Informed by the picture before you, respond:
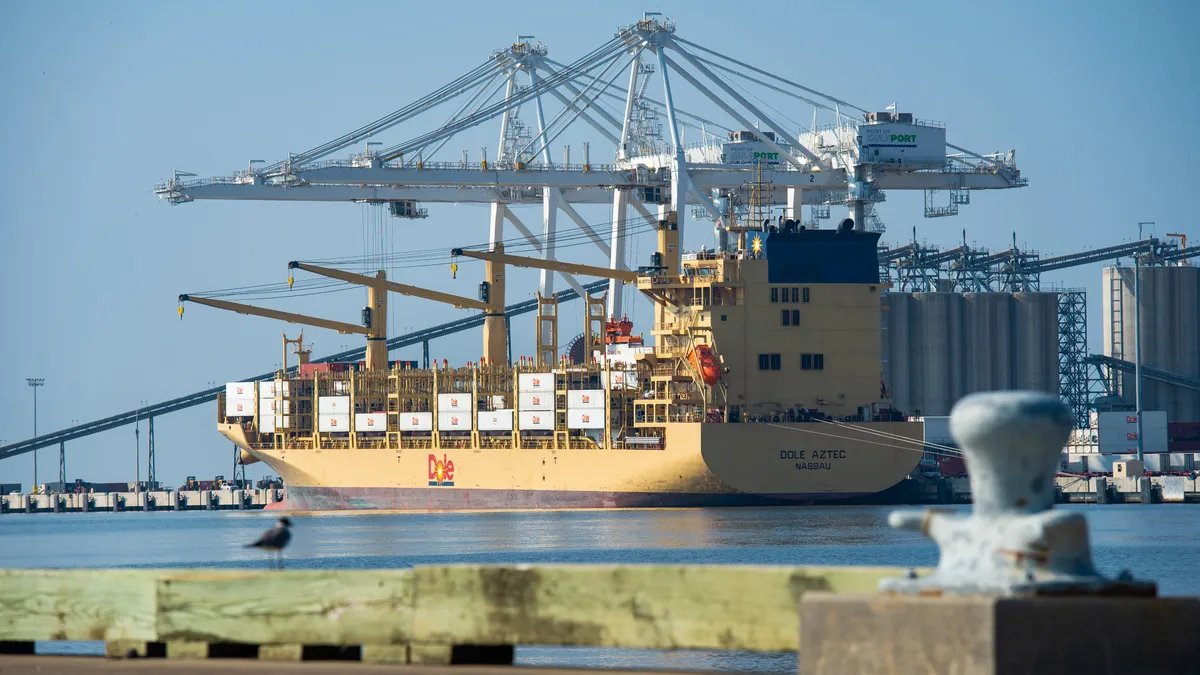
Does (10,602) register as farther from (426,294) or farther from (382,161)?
(426,294)

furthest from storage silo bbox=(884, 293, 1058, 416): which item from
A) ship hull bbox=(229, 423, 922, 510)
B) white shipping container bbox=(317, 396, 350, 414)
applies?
ship hull bbox=(229, 423, 922, 510)

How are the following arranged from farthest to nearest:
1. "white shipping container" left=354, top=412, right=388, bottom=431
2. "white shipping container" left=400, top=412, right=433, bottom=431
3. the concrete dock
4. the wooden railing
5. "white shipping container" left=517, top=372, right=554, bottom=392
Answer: the concrete dock → "white shipping container" left=354, top=412, right=388, bottom=431 → "white shipping container" left=400, top=412, right=433, bottom=431 → "white shipping container" left=517, top=372, right=554, bottom=392 → the wooden railing

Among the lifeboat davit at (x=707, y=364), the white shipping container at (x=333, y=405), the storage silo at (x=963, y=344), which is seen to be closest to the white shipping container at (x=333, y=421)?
the white shipping container at (x=333, y=405)

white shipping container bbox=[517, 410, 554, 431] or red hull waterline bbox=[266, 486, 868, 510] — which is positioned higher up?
white shipping container bbox=[517, 410, 554, 431]

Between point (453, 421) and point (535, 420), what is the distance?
5.63m

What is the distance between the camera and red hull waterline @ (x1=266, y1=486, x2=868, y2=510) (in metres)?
A: 65.2

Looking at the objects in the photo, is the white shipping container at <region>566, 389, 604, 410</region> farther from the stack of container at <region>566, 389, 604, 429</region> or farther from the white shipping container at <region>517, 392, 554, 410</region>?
the white shipping container at <region>517, 392, 554, 410</region>

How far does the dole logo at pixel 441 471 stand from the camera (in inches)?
3029

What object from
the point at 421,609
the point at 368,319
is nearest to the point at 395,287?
the point at 368,319

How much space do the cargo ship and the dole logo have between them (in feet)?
0.40

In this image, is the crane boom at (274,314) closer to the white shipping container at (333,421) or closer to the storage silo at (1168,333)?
the white shipping container at (333,421)

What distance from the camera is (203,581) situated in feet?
35.4

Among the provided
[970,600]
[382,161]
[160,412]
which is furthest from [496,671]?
[160,412]

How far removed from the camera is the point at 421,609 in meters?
10.2
